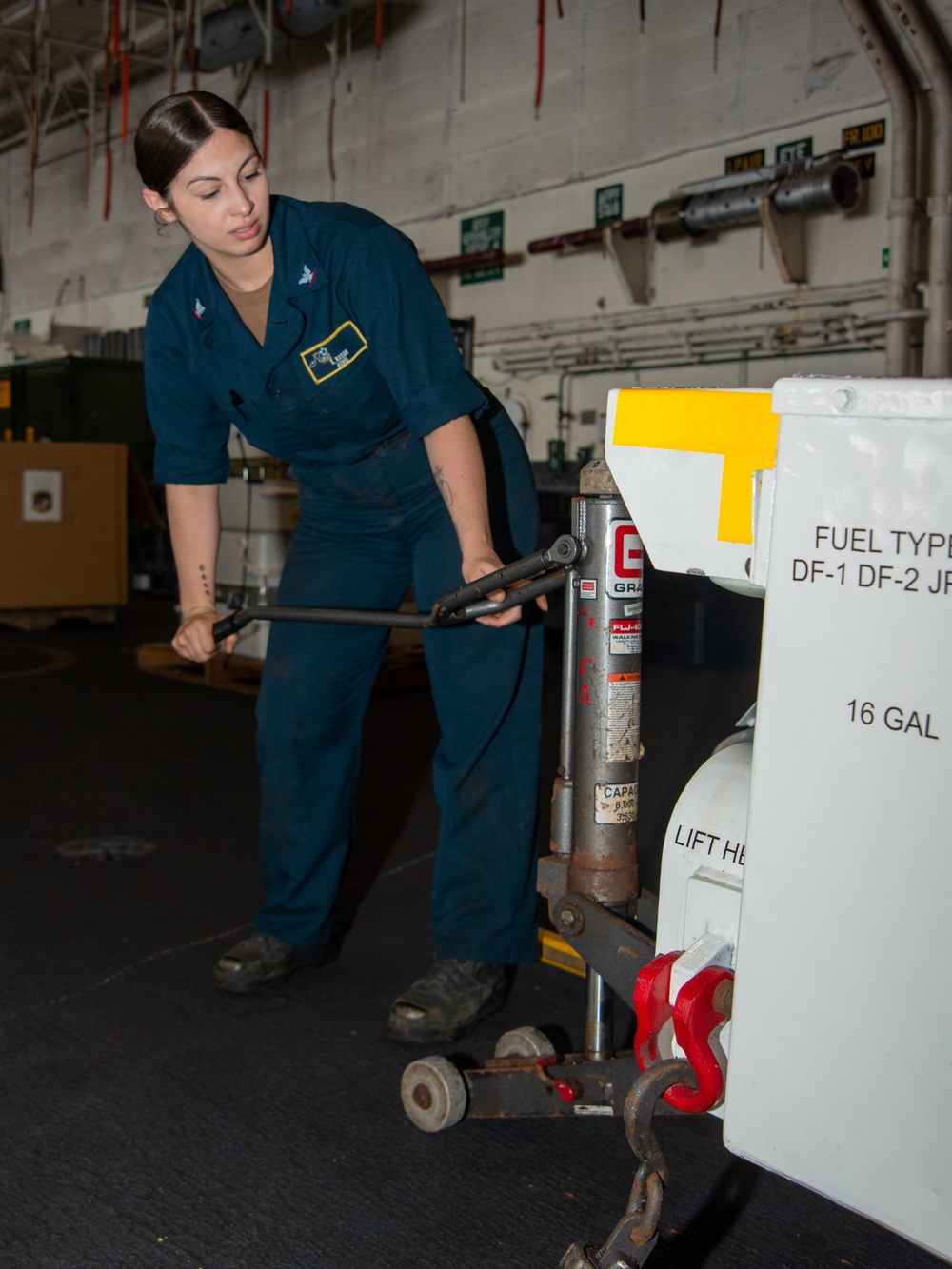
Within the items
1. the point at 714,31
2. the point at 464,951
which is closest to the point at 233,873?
the point at 464,951

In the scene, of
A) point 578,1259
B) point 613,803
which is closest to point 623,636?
point 613,803

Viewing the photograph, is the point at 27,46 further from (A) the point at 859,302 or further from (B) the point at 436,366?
(B) the point at 436,366

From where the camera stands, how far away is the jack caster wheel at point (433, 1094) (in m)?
1.31

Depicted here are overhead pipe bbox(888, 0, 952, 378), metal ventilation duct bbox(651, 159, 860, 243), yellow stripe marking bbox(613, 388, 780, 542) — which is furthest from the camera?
metal ventilation duct bbox(651, 159, 860, 243)

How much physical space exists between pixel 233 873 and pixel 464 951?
798 mm

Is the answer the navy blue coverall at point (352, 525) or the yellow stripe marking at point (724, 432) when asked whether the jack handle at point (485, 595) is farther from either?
the navy blue coverall at point (352, 525)

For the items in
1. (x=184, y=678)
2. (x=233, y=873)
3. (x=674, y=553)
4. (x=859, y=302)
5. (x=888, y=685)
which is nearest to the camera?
(x=888, y=685)

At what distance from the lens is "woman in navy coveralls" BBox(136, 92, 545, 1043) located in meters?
1.39

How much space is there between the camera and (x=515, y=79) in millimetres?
6832

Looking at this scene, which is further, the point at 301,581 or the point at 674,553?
the point at 301,581

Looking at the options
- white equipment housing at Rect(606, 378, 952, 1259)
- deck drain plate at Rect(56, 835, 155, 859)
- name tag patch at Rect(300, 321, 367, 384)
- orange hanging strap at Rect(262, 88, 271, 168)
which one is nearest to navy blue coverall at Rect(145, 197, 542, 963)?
name tag patch at Rect(300, 321, 367, 384)

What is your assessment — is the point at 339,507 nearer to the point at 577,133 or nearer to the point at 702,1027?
the point at 702,1027

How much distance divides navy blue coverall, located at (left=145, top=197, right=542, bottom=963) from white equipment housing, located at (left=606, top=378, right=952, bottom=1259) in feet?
2.06

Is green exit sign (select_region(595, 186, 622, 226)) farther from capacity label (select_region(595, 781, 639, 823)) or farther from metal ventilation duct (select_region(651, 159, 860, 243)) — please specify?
capacity label (select_region(595, 781, 639, 823))
